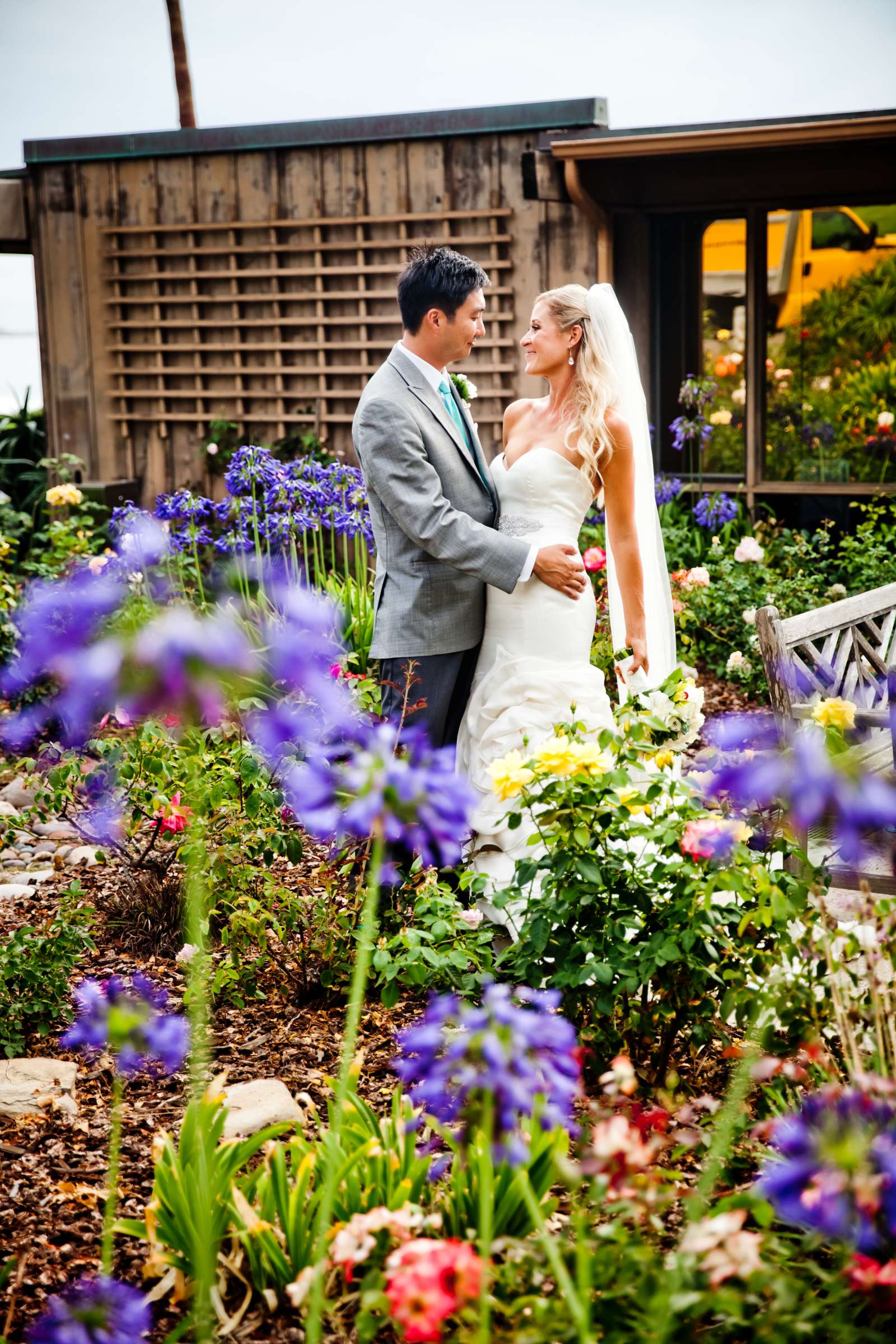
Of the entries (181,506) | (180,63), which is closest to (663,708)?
(181,506)

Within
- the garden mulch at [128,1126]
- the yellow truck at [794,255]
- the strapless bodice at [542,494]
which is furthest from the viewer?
the yellow truck at [794,255]

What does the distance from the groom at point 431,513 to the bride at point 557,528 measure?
4.3 inches

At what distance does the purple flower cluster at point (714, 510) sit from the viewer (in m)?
6.71

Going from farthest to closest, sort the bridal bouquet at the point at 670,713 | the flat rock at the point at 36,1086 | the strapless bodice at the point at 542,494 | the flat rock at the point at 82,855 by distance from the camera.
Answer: the flat rock at the point at 82,855 < the strapless bodice at the point at 542,494 < the flat rock at the point at 36,1086 < the bridal bouquet at the point at 670,713

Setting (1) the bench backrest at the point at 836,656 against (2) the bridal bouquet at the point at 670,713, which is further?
(1) the bench backrest at the point at 836,656

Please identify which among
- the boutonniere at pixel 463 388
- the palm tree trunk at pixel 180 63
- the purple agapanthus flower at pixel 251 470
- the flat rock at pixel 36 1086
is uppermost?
the palm tree trunk at pixel 180 63

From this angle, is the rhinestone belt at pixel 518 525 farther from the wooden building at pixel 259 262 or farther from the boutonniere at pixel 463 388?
the wooden building at pixel 259 262

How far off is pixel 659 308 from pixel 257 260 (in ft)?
9.24

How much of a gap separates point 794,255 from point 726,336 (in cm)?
63

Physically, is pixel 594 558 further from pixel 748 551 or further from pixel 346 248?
pixel 346 248

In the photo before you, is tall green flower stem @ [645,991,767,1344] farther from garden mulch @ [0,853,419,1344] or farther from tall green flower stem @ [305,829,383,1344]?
garden mulch @ [0,853,419,1344]

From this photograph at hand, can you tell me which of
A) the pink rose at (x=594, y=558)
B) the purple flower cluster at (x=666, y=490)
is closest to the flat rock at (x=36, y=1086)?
the pink rose at (x=594, y=558)

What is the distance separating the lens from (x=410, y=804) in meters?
1.44

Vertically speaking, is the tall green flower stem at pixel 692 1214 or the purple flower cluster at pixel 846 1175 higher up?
the purple flower cluster at pixel 846 1175
